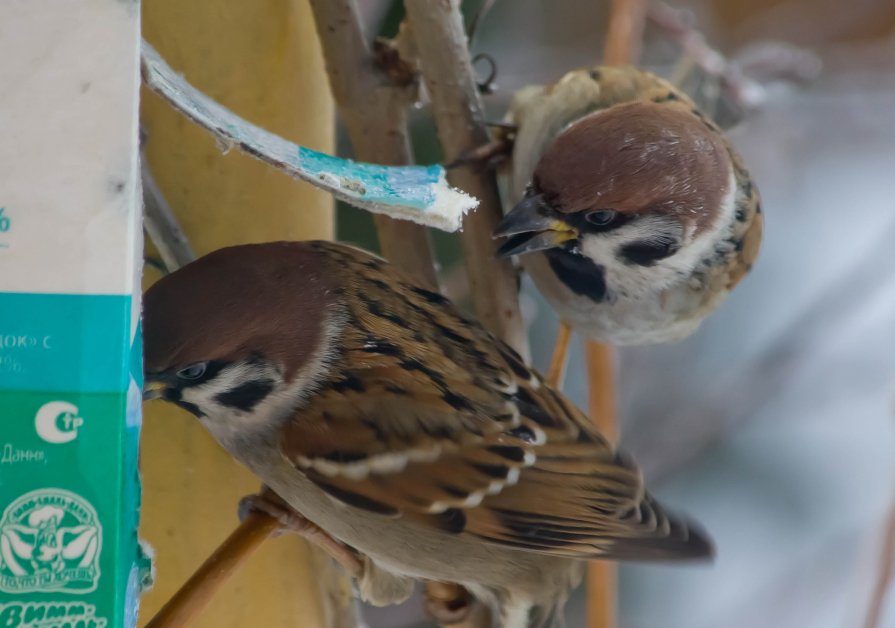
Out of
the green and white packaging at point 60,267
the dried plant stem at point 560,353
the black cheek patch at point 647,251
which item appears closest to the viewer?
the green and white packaging at point 60,267

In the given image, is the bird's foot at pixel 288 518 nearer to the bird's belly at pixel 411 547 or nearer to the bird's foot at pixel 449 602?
the bird's belly at pixel 411 547

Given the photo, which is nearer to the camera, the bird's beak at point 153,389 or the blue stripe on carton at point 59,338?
the blue stripe on carton at point 59,338

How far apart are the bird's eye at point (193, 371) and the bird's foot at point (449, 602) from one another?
0.37 meters

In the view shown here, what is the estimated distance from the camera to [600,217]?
1.05 m

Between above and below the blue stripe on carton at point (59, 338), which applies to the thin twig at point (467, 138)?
above

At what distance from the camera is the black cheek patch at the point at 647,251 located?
3.64 feet

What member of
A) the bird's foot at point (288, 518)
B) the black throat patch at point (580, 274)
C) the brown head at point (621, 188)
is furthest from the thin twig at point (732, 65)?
the bird's foot at point (288, 518)

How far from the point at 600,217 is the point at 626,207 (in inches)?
1.1

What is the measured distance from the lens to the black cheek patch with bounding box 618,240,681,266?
1109mm

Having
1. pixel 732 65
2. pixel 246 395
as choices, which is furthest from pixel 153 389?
pixel 732 65

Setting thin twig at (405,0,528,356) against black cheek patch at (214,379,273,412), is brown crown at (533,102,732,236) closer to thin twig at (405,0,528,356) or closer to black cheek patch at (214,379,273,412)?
thin twig at (405,0,528,356)

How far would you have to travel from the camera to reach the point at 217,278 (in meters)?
0.78

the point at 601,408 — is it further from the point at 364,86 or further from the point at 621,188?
the point at 364,86

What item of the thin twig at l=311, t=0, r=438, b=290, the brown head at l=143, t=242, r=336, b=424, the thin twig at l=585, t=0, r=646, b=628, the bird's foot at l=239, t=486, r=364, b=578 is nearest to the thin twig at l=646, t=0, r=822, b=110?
the thin twig at l=585, t=0, r=646, b=628
